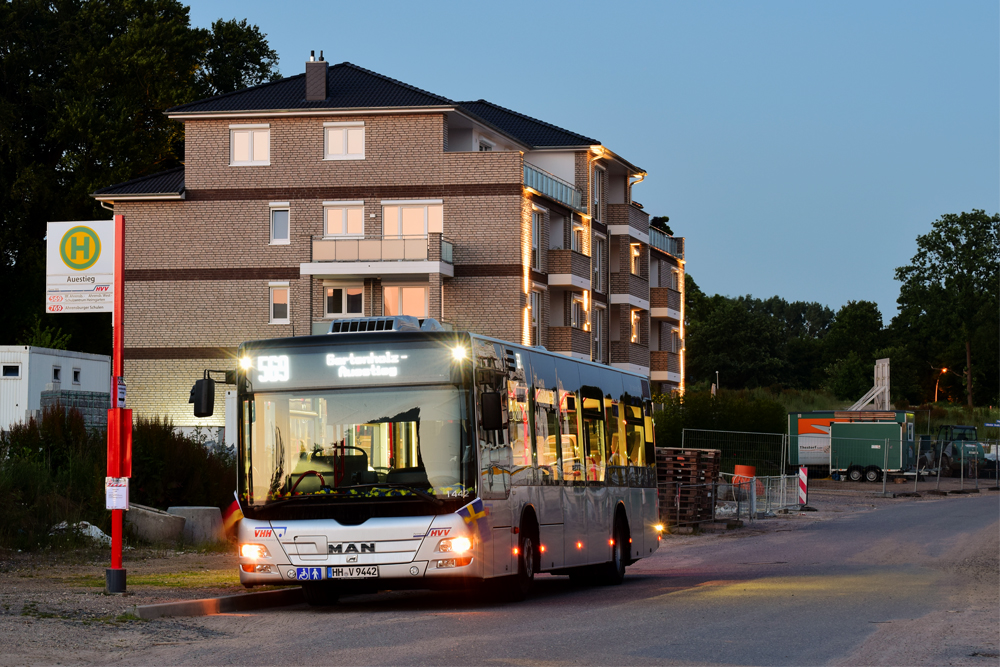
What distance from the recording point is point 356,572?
47.8 ft

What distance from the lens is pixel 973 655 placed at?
11117 millimetres

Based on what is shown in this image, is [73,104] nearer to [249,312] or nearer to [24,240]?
[24,240]

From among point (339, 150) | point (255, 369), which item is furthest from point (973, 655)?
point (339, 150)

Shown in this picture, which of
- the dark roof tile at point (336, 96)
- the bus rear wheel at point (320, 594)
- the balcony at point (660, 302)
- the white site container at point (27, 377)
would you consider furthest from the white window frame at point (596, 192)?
the bus rear wheel at point (320, 594)

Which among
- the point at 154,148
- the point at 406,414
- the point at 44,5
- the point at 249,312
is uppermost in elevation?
the point at 44,5

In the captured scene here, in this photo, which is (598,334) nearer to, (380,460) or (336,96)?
(336,96)

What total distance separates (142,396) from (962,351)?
88873 mm

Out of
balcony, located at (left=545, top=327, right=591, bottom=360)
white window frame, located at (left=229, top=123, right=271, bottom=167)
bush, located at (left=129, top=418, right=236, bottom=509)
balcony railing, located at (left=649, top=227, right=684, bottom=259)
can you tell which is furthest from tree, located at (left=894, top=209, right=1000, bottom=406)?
bush, located at (left=129, top=418, right=236, bottom=509)

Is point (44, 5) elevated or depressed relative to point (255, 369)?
elevated

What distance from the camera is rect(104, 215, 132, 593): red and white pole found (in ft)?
48.2

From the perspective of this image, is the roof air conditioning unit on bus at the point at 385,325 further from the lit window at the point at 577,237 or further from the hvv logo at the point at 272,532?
the lit window at the point at 577,237

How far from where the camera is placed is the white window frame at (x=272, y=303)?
53.3m

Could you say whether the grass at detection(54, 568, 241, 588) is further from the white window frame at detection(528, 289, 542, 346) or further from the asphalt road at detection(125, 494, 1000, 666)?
the white window frame at detection(528, 289, 542, 346)

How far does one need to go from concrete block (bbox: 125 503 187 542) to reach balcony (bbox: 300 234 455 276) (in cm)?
2884
